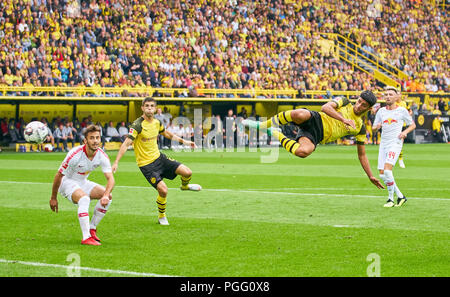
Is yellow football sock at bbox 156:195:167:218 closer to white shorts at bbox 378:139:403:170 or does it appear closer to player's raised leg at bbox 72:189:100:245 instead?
player's raised leg at bbox 72:189:100:245

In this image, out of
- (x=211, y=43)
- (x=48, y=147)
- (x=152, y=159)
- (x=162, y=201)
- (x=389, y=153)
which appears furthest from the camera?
(x=211, y=43)

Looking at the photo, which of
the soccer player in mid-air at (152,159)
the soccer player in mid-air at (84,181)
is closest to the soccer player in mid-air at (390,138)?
the soccer player in mid-air at (152,159)

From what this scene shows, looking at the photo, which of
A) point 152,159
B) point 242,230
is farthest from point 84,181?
point 242,230

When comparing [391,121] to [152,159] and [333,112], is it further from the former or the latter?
[152,159]

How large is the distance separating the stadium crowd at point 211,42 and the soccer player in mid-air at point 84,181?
74.7ft

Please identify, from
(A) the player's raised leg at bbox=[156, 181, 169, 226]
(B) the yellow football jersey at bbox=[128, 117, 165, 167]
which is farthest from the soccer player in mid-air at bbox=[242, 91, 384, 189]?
(A) the player's raised leg at bbox=[156, 181, 169, 226]

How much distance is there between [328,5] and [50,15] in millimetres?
21453

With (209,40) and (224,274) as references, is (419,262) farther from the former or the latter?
(209,40)

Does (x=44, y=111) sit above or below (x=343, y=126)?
below

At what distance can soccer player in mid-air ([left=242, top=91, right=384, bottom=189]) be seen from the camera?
1098cm

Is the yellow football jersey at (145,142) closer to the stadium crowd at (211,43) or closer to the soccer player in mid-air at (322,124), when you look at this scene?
the soccer player in mid-air at (322,124)

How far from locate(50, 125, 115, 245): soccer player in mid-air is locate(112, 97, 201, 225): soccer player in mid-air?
1.55 metres

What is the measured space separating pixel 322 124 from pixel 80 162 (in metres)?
4.11

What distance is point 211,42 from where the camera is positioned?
3991 centimetres
